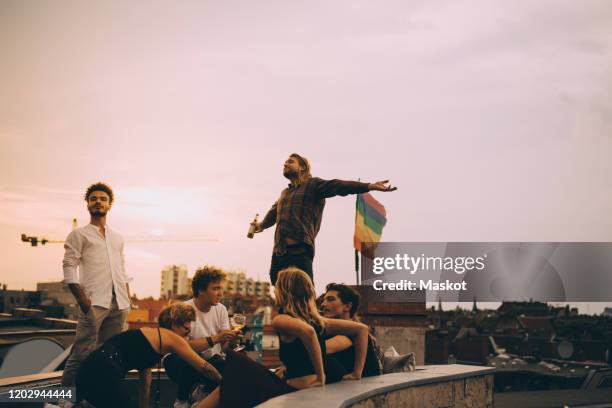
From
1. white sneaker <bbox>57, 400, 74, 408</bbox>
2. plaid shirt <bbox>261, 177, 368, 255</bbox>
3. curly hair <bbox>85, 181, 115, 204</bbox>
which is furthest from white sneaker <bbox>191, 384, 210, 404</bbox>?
curly hair <bbox>85, 181, 115, 204</bbox>

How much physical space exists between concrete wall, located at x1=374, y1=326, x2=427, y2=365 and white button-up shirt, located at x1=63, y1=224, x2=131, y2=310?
971 cm

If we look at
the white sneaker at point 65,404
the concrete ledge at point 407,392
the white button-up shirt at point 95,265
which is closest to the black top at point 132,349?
the white sneaker at point 65,404

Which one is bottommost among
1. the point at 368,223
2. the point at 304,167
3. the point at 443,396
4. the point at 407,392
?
the point at 443,396

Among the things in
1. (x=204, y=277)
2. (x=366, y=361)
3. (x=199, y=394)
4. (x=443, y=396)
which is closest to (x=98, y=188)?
(x=204, y=277)

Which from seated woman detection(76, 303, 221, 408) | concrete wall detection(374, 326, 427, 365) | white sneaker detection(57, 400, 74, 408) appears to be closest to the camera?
seated woman detection(76, 303, 221, 408)

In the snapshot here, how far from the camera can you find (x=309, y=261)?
6438 mm

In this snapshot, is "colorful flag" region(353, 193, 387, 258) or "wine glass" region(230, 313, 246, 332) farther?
"colorful flag" region(353, 193, 387, 258)

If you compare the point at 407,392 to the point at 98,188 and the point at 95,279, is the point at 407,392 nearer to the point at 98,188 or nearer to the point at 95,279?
the point at 95,279

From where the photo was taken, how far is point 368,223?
1603 centimetres

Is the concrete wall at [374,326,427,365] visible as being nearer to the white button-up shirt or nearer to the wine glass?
the wine glass

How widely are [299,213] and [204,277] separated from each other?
1.04 m

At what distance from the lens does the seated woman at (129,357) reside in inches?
200

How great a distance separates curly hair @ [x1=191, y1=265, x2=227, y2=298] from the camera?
6031mm

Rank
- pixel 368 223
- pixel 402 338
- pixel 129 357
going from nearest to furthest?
pixel 129 357, pixel 402 338, pixel 368 223
